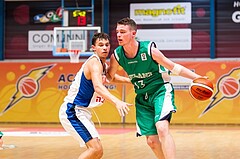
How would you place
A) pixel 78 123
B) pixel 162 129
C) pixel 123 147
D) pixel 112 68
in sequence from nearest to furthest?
1. pixel 162 129
2. pixel 78 123
3. pixel 112 68
4. pixel 123 147

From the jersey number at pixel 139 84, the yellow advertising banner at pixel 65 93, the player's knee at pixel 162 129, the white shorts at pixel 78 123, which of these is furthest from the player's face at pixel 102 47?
the yellow advertising banner at pixel 65 93

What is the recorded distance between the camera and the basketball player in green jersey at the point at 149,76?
6.32 meters

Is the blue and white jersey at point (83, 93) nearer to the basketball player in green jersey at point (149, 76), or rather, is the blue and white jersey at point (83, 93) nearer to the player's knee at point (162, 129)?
the basketball player in green jersey at point (149, 76)

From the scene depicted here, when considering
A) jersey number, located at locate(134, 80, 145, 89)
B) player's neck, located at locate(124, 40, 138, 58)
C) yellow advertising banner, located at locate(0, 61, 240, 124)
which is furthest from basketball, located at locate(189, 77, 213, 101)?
yellow advertising banner, located at locate(0, 61, 240, 124)

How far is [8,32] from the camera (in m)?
21.8

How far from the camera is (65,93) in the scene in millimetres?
18500

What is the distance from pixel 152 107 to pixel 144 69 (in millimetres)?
521

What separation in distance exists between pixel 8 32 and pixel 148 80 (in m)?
16.3

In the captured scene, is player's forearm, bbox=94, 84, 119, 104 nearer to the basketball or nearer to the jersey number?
the jersey number

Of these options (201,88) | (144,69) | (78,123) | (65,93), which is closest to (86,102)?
(78,123)

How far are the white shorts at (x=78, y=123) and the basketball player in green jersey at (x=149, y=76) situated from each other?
681 mm

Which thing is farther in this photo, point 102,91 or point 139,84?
point 139,84

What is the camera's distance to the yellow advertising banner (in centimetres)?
1752

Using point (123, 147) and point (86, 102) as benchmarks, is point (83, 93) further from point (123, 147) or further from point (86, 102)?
point (123, 147)
